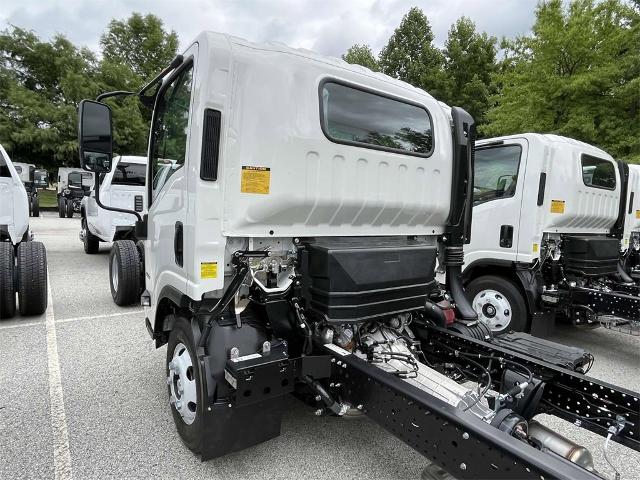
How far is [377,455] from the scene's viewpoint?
8.75 feet

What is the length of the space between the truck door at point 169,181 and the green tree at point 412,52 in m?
24.3

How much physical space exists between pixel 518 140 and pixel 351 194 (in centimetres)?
336

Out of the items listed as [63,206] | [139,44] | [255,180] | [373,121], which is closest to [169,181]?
[255,180]

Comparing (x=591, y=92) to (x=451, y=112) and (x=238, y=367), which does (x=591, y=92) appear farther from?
(x=238, y=367)

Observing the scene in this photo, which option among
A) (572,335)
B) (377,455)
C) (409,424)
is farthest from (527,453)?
(572,335)

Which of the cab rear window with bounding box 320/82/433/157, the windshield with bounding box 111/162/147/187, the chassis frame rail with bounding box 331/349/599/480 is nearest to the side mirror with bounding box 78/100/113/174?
the cab rear window with bounding box 320/82/433/157

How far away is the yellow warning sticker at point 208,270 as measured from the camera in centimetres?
220

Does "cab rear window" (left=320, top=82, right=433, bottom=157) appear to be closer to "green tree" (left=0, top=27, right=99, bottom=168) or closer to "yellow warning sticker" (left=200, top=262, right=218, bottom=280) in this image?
"yellow warning sticker" (left=200, top=262, right=218, bottom=280)

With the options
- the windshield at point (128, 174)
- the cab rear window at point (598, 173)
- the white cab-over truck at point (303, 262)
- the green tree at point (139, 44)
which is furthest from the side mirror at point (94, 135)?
the green tree at point (139, 44)

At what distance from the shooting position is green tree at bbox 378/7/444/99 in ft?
82.9

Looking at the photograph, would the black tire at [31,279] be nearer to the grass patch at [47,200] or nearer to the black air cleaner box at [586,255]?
the black air cleaner box at [586,255]

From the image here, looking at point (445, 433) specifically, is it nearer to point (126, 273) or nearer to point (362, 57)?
point (126, 273)

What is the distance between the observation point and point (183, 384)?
2.47 meters

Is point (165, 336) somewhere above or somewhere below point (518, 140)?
below
